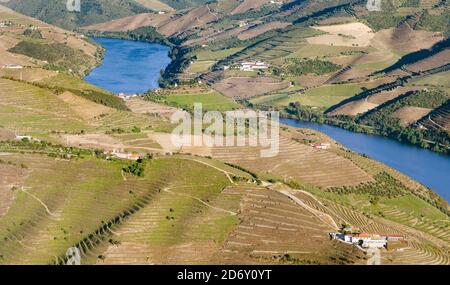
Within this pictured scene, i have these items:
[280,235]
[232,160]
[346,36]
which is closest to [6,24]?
[346,36]

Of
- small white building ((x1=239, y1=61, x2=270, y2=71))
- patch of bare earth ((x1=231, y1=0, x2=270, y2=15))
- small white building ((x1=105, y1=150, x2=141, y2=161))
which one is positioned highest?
patch of bare earth ((x1=231, y1=0, x2=270, y2=15))

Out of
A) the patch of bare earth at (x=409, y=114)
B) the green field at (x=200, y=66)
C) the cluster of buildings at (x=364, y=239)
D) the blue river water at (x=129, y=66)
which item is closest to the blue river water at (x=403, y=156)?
the patch of bare earth at (x=409, y=114)

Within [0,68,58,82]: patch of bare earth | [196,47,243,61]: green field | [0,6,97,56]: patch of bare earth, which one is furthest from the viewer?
[0,6,97,56]: patch of bare earth

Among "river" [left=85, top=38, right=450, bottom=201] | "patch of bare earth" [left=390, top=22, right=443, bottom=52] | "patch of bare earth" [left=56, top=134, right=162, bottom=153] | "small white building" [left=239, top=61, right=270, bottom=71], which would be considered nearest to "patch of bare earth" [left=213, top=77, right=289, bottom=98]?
"small white building" [left=239, top=61, right=270, bottom=71]

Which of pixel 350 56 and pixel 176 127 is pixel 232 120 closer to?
pixel 176 127

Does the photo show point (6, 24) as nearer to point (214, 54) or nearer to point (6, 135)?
point (214, 54)

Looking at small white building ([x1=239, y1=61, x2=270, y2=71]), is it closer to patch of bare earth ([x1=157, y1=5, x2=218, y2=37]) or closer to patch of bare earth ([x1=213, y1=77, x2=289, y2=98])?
patch of bare earth ([x1=213, y1=77, x2=289, y2=98])

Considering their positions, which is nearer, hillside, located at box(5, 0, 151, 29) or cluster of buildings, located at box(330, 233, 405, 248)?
cluster of buildings, located at box(330, 233, 405, 248)
